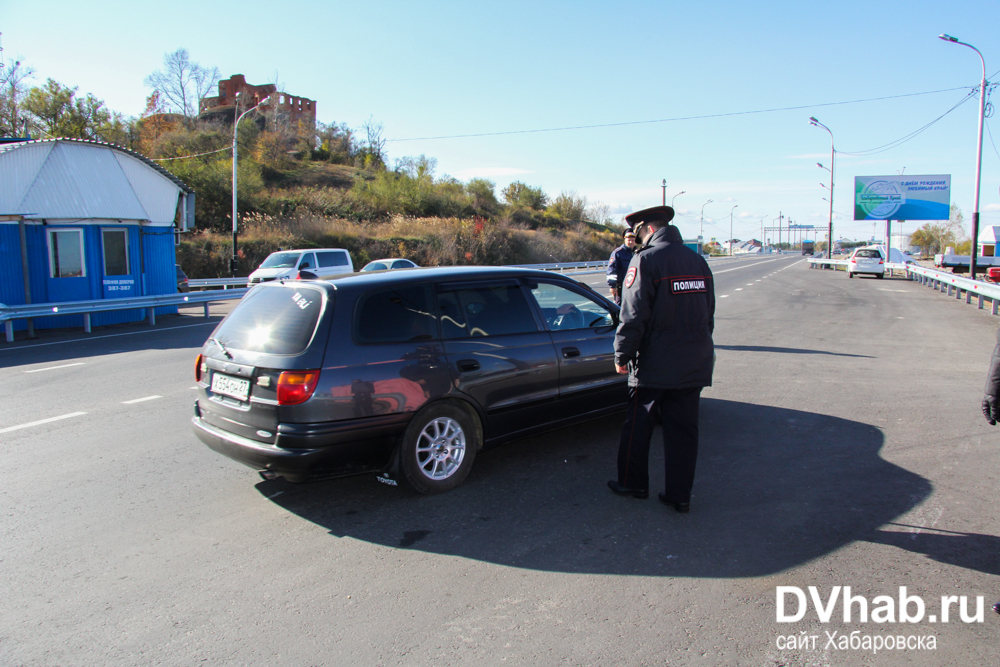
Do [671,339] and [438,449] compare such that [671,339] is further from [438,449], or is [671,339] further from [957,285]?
[957,285]

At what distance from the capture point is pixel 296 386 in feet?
13.1

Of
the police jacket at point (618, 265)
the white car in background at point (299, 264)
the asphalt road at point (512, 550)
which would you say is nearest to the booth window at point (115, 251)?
the white car in background at point (299, 264)

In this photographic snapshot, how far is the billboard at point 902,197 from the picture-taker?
47750mm

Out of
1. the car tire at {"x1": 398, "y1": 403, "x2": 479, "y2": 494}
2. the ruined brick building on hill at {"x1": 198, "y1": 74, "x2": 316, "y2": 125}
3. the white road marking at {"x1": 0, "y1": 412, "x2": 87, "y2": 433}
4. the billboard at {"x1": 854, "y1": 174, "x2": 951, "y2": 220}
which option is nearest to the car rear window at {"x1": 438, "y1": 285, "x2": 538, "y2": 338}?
the car tire at {"x1": 398, "y1": 403, "x2": 479, "y2": 494}

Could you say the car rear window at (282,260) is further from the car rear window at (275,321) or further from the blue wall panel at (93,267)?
the car rear window at (275,321)

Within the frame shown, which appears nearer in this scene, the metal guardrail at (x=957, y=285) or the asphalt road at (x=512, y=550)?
the asphalt road at (x=512, y=550)

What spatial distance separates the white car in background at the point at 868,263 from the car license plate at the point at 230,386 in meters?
35.5

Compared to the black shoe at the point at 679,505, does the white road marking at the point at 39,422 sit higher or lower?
lower

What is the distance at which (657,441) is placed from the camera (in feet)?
19.0

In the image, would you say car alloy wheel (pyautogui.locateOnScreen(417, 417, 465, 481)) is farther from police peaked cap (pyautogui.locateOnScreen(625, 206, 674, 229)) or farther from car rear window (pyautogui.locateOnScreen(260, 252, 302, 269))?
car rear window (pyautogui.locateOnScreen(260, 252, 302, 269))

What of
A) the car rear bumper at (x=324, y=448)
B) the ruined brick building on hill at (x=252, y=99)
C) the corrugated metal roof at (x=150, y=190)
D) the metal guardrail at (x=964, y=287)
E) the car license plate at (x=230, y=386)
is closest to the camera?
the car rear bumper at (x=324, y=448)

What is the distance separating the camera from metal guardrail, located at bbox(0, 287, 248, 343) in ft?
44.3

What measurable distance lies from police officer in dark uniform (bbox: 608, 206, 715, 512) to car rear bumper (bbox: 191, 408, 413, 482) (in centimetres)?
156

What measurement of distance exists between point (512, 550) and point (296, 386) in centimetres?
162
